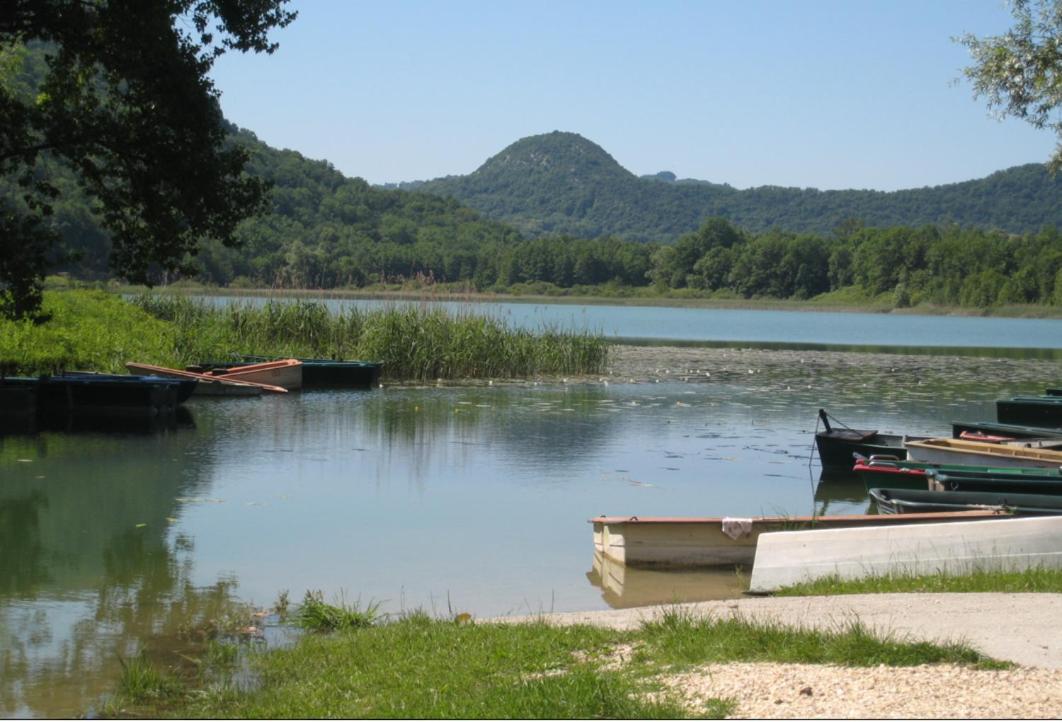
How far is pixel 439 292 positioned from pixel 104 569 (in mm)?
26369

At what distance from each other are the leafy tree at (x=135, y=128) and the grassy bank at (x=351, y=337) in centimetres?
1565

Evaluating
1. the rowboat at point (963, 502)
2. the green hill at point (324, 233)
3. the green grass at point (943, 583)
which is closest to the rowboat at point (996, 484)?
the rowboat at point (963, 502)

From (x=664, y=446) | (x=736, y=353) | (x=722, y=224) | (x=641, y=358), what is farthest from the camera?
(x=722, y=224)

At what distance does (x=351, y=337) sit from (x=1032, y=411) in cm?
1765

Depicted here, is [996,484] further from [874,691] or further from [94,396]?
[94,396]

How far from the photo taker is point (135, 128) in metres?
12.9

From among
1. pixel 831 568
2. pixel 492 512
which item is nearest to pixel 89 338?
pixel 492 512

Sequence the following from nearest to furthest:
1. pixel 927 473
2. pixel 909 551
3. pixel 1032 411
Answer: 1. pixel 909 551
2. pixel 927 473
3. pixel 1032 411

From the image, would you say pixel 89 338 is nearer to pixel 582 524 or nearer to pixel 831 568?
pixel 582 524

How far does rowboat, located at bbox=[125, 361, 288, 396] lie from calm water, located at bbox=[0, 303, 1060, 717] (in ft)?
1.52

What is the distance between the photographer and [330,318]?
34500mm

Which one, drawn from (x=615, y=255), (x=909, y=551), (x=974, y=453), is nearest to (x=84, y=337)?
(x=974, y=453)

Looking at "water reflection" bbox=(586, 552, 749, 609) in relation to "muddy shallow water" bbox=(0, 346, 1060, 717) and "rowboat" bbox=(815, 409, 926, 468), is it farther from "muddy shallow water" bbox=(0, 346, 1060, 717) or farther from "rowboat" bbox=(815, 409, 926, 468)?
"rowboat" bbox=(815, 409, 926, 468)

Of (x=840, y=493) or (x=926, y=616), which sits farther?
(x=840, y=493)
